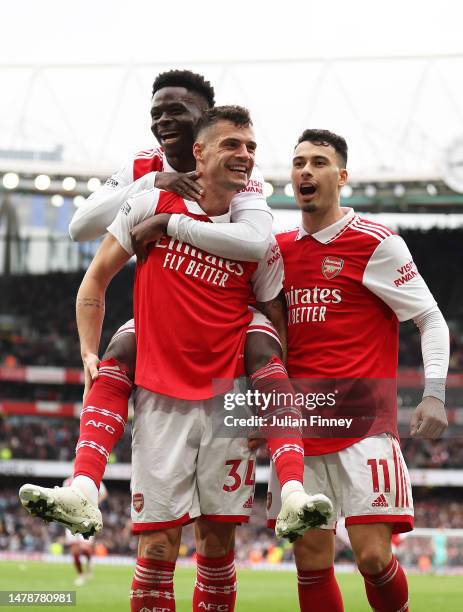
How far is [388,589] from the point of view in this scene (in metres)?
4.79

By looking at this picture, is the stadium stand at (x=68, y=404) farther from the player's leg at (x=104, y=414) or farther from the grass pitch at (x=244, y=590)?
the player's leg at (x=104, y=414)

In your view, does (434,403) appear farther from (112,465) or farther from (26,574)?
(112,465)

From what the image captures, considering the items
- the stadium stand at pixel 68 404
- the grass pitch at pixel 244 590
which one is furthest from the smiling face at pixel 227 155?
the stadium stand at pixel 68 404

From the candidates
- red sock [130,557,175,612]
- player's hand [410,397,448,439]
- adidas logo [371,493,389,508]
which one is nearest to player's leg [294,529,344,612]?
adidas logo [371,493,389,508]

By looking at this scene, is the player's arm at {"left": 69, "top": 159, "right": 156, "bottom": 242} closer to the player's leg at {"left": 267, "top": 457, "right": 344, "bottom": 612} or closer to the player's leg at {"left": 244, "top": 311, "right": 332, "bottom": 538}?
the player's leg at {"left": 244, "top": 311, "right": 332, "bottom": 538}

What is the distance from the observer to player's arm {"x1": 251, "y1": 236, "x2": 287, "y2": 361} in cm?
479

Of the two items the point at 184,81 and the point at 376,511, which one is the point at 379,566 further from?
the point at 184,81

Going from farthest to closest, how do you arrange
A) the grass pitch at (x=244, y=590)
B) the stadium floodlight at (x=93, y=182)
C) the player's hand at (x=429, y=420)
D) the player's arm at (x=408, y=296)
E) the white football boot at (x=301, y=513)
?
the stadium floodlight at (x=93, y=182)
the grass pitch at (x=244, y=590)
the player's arm at (x=408, y=296)
the player's hand at (x=429, y=420)
the white football boot at (x=301, y=513)

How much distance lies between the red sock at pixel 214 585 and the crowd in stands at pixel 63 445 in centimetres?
2403

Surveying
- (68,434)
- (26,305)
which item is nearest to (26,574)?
(68,434)

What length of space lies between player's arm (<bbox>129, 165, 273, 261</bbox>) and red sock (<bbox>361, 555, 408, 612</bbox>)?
1.62m

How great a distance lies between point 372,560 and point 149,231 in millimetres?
1852

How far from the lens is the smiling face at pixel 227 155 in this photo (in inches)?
177

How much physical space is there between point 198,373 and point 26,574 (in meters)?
13.6
